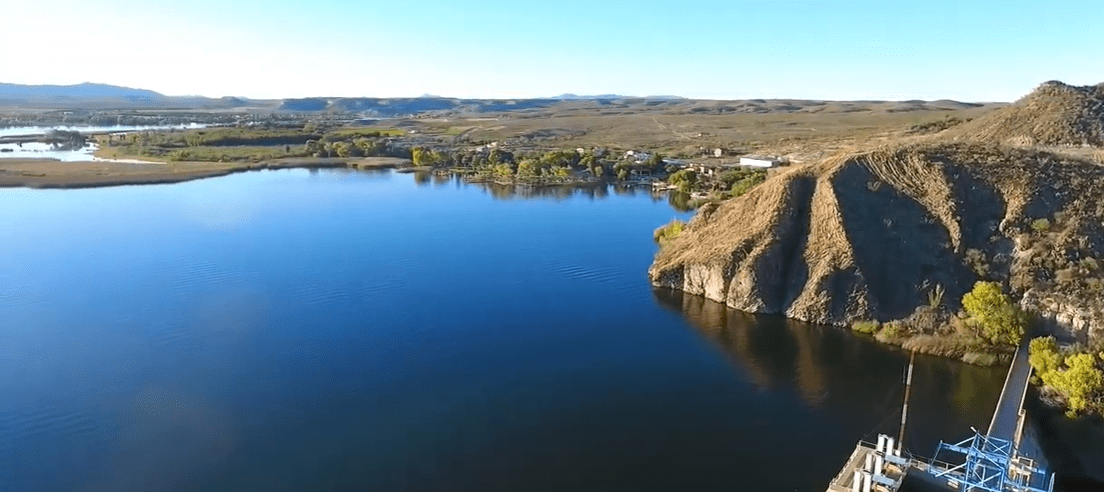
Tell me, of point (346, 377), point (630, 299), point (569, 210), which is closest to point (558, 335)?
point (630, 299)

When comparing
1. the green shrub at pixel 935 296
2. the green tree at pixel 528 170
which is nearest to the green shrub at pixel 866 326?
the green shrub at pixel 935 296

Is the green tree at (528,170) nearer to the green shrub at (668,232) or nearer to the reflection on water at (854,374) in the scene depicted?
the green shrub at (668,232)

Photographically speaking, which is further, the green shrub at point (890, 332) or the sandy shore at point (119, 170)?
the sandy shore at point (119, 170)

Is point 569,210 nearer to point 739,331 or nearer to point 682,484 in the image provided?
point 739,331

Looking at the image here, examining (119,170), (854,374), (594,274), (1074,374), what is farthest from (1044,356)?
(119,170)

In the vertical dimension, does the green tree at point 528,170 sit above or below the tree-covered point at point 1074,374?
above

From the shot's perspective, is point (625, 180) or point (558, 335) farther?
point (625, 180)

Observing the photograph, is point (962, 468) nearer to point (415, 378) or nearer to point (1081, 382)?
point (1081, 382)
